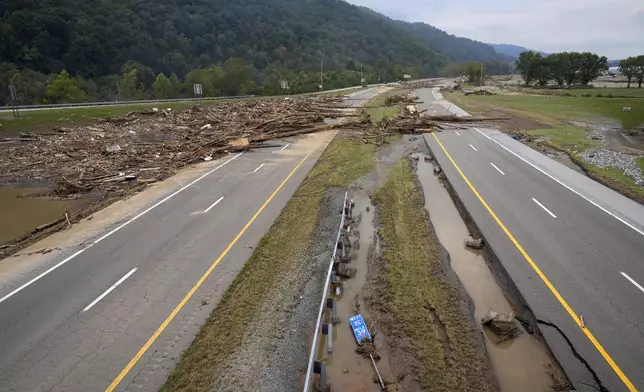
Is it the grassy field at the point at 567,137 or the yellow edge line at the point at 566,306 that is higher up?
the grassy field at the point at 567,137

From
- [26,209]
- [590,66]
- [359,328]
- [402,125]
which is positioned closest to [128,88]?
[402,125]

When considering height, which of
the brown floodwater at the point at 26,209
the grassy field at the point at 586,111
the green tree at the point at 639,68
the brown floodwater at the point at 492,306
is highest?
the green tree at the point at 639,68

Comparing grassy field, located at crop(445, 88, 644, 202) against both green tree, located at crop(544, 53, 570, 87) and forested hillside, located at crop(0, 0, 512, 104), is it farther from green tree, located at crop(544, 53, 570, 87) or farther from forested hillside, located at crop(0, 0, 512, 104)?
forested hillside, located at crop(0, 0, 512, 104)

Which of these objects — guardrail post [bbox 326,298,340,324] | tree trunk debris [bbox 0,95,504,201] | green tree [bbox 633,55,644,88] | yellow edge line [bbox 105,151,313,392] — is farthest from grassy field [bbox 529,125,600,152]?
green tree [bbox 633,55,644,88]

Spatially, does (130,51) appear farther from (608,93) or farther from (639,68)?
(639,68)

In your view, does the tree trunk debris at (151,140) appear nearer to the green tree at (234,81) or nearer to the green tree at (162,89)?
the green tree at (162,89)

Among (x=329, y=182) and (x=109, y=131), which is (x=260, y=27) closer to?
(x=109, y=131)

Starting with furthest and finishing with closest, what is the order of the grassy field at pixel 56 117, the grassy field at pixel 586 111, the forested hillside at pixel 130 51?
the forested hillside at pixel 130 51, the grassy field at pixel 586 111, the grassy field at pixel 56 117

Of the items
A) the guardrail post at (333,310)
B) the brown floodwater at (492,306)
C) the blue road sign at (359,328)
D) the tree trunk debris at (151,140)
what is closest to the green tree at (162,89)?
the tree trunk debris at (151,140)
